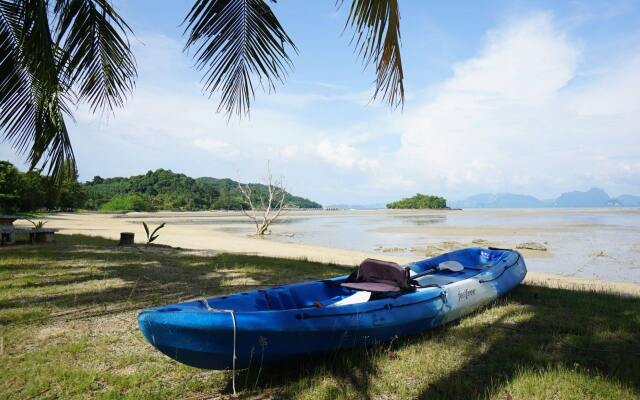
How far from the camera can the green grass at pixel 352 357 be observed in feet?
11.5

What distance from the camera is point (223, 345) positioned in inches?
126

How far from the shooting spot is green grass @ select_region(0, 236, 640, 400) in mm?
3506

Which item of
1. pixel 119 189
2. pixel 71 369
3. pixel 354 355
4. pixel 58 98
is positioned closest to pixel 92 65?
pixel 58 98

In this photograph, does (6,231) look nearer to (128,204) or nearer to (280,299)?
(280,299)

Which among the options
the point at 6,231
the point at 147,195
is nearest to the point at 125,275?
the point at 6,231

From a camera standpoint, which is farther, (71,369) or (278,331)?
(71,369)

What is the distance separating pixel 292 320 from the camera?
3.52 meters

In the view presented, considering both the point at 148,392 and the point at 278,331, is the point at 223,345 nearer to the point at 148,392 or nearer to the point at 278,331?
the point at 278,331

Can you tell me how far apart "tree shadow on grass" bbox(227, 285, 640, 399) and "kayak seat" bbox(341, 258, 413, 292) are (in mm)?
615

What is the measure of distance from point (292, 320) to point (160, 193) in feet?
236

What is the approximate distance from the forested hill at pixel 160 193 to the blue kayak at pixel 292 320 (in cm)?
5817

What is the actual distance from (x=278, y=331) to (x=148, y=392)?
3.85 feet

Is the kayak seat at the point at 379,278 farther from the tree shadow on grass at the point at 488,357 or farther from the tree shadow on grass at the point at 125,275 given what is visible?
the tree shadow on grass at the point at 125,275

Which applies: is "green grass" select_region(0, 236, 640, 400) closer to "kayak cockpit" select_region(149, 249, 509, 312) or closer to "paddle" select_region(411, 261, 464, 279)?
"kayak cockpit" select_region(149, 249, 509, 312)
